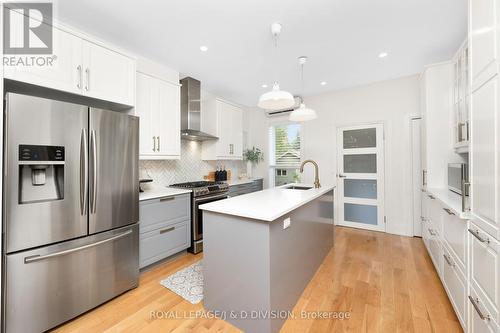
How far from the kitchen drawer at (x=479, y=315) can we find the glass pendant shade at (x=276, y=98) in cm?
186

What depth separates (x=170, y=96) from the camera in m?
2.94

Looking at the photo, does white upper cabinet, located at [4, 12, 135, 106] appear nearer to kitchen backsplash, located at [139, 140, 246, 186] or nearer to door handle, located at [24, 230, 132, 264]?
kitchen backsplash, located at [139, 140, 246, 186]

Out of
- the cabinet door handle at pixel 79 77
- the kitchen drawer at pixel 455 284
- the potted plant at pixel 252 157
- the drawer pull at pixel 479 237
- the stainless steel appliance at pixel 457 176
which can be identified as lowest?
the kitchen drawer at pixel 455 284

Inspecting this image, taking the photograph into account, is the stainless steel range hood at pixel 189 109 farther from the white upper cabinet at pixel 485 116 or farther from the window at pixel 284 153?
the white upper cabinet at pixel 485 116

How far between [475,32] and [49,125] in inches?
Result: 117

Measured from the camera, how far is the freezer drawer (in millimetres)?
1445

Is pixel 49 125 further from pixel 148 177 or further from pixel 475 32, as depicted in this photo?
pixel 475 32

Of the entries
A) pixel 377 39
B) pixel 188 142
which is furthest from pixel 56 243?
pixel 377 39

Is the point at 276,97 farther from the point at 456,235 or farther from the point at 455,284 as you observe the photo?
the point at 455,284

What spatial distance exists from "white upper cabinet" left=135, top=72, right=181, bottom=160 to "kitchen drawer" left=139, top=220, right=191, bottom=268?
96 centimetres

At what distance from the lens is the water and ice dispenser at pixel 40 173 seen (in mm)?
1475

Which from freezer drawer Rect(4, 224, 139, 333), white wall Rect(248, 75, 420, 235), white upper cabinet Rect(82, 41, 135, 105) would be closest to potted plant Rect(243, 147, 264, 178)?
white wall Rect(248, 75, 420, 235)

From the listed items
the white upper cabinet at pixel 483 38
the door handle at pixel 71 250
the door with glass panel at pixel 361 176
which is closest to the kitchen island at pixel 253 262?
the door handle at pixel 71 250

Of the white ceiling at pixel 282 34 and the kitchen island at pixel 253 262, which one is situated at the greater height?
the white ceiling at pixel 282 34
